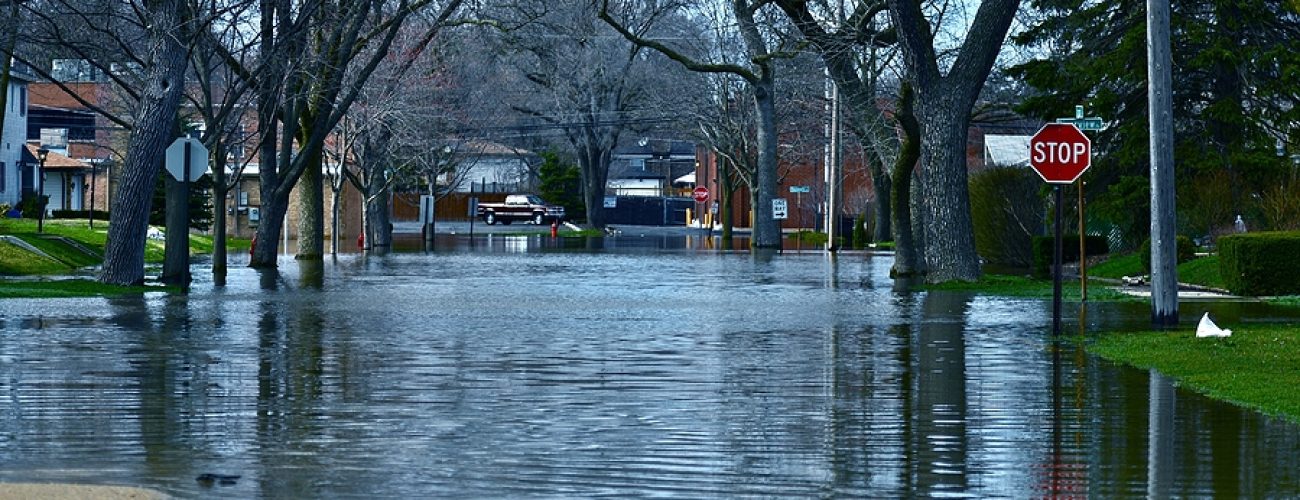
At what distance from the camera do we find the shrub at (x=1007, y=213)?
48.2 m

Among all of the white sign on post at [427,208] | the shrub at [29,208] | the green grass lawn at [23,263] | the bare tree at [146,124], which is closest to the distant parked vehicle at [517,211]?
the shrub at [29,208]

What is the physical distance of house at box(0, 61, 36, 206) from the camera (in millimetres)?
73312

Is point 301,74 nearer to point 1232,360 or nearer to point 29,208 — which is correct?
point 1232,360

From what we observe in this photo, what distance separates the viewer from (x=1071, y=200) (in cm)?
4503

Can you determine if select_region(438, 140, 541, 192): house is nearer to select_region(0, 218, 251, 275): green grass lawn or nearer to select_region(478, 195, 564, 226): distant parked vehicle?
select_region(478, 195, 564, 226): distant parked vehicle

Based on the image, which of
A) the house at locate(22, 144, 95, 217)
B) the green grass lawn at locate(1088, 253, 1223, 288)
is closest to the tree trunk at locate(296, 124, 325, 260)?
the green grass lawn at locate(1088, 253, 1223, 288)

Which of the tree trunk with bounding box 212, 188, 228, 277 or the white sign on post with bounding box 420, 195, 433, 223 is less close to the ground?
the white sign on post with bounding box 420, 195, 433, 223

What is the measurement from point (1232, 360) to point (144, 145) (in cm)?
2105

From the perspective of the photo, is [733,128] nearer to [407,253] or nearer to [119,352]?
[407,253]

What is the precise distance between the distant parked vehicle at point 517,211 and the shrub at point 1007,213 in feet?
227

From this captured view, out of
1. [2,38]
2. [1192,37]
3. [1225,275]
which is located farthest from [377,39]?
[1225,275]

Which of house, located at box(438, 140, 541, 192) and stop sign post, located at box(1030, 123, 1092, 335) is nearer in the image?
stop sign post, located at box(1030, 123, 1092, 335)

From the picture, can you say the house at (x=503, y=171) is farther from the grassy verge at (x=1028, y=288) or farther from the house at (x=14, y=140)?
the grassy verge at (x=1028, y=288)

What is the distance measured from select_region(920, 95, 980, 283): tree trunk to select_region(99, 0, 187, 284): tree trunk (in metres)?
13.3
